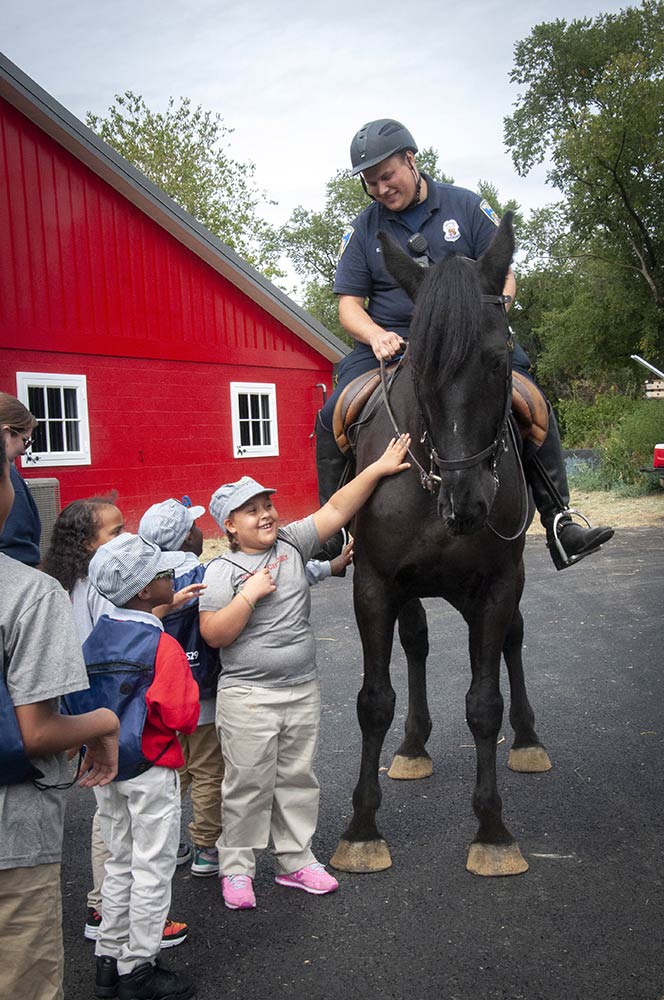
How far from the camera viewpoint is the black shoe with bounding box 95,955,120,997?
2830mm

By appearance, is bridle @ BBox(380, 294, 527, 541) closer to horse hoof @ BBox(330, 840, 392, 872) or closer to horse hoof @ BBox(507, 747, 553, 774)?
horse hoof @ BBox(330, 840, 392, 872)

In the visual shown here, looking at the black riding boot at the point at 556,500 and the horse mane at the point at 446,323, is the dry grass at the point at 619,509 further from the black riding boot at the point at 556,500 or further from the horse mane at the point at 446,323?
the horse mane at the point at 446,323

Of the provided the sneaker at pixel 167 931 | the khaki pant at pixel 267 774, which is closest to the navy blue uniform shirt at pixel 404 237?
the khaki pant at pixel 267 774

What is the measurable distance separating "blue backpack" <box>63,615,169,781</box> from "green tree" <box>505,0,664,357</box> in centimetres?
2448

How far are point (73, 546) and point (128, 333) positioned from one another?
37.5 ft

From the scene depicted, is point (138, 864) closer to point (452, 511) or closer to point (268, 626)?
point (268, 626)

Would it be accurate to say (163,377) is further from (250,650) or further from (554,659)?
(250,650)

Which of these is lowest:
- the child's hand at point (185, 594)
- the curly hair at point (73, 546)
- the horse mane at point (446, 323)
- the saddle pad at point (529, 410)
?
the child's hand at point (185, 594)

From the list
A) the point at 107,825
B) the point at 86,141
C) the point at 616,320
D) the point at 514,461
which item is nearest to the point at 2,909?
the point at 107,825

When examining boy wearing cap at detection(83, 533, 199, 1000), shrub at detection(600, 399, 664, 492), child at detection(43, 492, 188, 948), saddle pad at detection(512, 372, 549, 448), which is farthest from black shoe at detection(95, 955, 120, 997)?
shrub at detection(600, 399, 664, 492)

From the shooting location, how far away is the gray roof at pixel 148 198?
12.6m

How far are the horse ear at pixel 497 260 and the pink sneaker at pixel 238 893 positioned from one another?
2442 mm

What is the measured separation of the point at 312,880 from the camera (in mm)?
3488

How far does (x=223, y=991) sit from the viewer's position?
2828 millimetres
